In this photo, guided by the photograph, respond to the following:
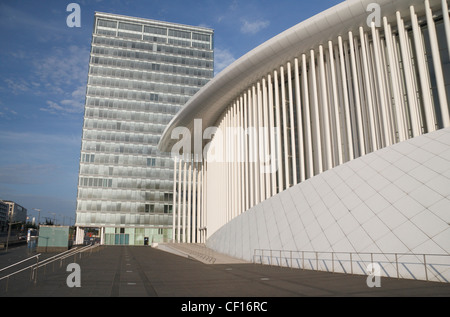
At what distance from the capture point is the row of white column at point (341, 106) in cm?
2114

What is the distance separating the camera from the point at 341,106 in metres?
26.0

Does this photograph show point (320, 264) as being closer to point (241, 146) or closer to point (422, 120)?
point (422, 120)

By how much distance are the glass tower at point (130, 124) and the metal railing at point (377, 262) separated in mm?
61591

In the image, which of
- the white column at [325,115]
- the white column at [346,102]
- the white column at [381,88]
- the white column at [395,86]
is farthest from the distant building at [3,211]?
Result: the white column at [395,86]

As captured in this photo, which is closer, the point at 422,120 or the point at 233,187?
the point at 422,120

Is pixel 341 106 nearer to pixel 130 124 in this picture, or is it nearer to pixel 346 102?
pixel 346 102

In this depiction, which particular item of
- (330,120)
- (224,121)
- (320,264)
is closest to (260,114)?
(330,120)

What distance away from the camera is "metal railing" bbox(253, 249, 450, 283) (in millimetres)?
11500

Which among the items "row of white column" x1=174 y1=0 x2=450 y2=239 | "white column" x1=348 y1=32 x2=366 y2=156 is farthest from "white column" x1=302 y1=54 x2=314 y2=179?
"white column" x1=348 y1=32 x2=366 y2=156

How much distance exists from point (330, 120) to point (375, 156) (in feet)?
28.1

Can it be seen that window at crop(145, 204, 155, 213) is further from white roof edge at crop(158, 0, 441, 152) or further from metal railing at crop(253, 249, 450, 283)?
metal railing at crop(253, 249, 450, 283)

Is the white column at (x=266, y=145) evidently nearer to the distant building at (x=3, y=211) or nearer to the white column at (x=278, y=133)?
the white column at (x=278, y=133)

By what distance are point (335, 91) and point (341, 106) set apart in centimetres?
226
